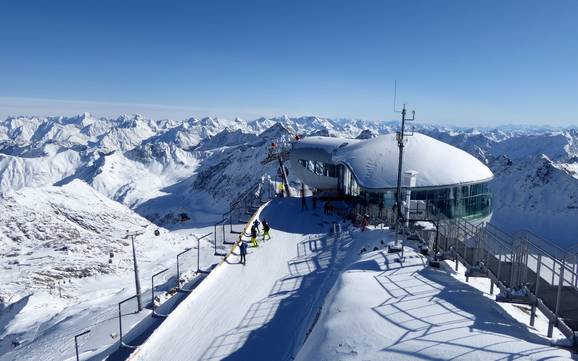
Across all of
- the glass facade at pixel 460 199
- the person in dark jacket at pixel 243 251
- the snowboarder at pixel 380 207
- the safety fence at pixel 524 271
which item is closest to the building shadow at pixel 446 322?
the safety fence at pixel 524 271

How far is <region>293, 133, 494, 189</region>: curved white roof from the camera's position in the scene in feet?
96.4

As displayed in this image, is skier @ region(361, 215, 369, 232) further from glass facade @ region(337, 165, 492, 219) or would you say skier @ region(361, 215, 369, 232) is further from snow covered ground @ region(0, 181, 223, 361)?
snow covered ground @ region(0, 181, 223, 361)

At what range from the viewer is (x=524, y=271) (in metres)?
11.2

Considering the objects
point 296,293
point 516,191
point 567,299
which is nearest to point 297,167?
point 296,293

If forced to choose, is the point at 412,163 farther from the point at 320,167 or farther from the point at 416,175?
the point at 320,167

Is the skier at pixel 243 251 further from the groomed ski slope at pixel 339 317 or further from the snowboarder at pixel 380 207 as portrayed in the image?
the snowboarder at pixel 380 207

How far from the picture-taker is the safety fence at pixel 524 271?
9539 mm

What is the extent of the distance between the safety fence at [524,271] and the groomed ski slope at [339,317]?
752mm

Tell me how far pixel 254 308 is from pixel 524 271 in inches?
378

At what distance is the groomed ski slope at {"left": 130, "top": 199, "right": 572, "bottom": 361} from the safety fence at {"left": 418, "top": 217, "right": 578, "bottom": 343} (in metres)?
0.75

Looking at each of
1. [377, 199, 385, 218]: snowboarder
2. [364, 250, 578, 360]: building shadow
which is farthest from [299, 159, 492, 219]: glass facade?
[364, 250, 578, 360]: building shadow

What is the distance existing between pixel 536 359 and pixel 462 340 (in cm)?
150

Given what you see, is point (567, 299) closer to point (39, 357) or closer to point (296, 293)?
point (296, 293)

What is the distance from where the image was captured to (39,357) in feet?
65.4
